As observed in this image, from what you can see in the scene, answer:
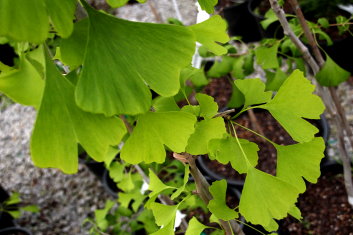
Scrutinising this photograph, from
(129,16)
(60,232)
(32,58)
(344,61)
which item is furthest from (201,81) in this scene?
(129,16)

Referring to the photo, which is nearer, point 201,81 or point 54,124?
point 54,124

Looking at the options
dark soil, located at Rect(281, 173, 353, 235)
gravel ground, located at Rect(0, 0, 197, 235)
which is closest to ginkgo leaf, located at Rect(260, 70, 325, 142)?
dark soil, located at Rect(281, 173, 353, 235)

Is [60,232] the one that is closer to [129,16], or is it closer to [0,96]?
[0,96]

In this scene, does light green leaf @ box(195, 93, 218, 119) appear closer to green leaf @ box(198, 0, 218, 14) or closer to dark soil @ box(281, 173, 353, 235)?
green leaf @ box(198, 0, 218, 14)

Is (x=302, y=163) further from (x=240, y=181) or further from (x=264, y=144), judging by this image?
(x=264, y=144)

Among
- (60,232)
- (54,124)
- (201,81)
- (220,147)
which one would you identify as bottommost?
(60,232)

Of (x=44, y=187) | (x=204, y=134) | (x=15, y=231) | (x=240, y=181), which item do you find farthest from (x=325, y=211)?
(x=44, y=187)
